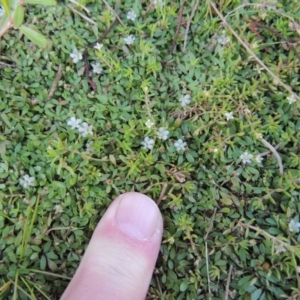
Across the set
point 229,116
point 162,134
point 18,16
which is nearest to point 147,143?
point 162,134

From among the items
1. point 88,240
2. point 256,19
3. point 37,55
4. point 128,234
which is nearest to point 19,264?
point 88,240

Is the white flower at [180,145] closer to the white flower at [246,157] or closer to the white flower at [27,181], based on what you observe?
the white flower at [246,157]

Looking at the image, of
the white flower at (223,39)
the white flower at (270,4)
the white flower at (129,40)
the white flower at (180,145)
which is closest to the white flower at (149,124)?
the white flower at (180,145)

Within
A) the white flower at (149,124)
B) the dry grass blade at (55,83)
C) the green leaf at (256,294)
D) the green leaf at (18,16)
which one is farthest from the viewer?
the dry grass blade at (55,83)

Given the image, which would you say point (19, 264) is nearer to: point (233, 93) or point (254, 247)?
point (254, 247)

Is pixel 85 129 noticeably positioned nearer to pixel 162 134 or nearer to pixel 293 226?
pixel 162 134

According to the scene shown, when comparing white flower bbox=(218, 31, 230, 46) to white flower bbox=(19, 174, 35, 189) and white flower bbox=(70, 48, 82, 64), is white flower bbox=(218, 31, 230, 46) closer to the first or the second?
white flower bbox=(70, 48, 82, 64)
